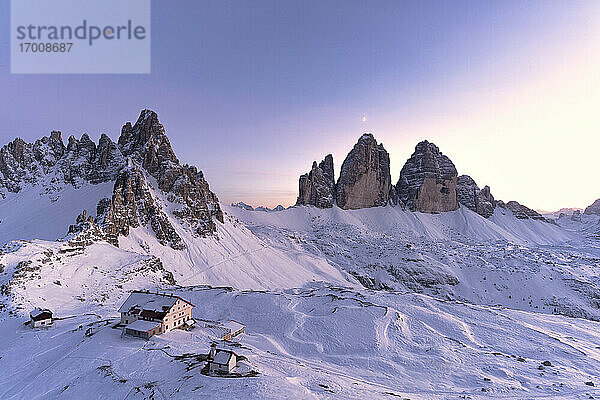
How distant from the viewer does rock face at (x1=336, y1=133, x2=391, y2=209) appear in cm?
17788

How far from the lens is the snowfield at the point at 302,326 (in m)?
25.0

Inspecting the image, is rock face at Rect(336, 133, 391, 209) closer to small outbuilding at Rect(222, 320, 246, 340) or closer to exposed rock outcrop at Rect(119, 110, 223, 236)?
exposed rock outcrop at Rect(119, 110, 223, 236)

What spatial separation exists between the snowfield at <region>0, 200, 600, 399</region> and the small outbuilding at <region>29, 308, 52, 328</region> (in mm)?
912

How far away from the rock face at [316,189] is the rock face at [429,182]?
150ft

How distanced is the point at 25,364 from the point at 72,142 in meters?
126

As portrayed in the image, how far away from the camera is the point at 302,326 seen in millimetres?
42594

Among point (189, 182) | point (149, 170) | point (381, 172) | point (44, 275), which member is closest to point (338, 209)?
point (381, 172)

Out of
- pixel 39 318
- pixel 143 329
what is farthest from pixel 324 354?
pixel 39 318

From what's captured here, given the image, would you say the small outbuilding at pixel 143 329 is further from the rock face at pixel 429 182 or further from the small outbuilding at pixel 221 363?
the rock face at pixel 429 182

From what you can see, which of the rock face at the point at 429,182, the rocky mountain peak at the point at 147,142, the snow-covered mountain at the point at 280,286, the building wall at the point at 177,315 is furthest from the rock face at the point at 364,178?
the building wall at the point at 177,315

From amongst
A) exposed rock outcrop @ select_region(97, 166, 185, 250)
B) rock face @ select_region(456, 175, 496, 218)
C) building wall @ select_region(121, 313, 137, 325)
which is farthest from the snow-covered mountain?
rock face @ select_region(456, 175, 496, 218)

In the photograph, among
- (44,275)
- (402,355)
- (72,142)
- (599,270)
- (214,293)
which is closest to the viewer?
(402,355)

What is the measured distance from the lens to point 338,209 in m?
173

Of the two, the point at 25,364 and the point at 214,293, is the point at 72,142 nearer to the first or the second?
the point at 214,293
